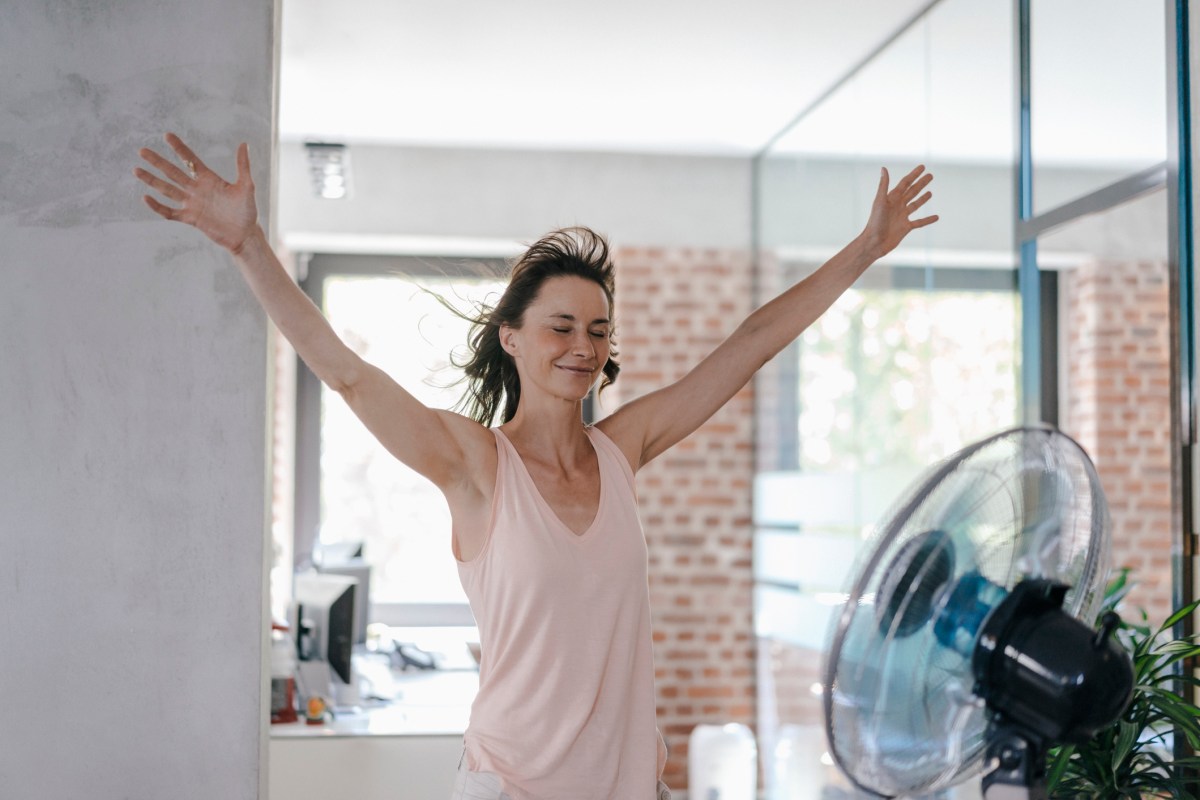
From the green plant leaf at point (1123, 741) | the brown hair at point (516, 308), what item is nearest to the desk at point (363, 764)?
the brown hair at point (516, 308)

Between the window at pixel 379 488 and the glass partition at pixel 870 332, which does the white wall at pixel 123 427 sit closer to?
the glass partition at pixel 870 332

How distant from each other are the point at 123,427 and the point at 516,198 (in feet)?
11.0

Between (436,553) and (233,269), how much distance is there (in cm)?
360

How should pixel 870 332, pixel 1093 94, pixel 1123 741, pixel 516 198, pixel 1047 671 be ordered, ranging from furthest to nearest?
pixel 516 198 < pixel 870 332 < pixel 1093 94 < pixel 1123 741 < pixel 1047 671

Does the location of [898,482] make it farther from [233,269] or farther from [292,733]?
[233,269]

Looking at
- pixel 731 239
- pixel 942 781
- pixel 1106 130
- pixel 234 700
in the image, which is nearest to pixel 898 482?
pixel 1106 130

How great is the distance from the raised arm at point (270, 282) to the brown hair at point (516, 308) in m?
0.30

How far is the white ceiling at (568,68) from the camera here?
12.5 ft

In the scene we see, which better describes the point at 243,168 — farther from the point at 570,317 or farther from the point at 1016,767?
the point at 1016,767

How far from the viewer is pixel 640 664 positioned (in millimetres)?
1728

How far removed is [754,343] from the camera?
1964mm

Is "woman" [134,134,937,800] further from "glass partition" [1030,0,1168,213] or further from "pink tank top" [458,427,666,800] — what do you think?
"glass partition" [1030,0,1168,213]

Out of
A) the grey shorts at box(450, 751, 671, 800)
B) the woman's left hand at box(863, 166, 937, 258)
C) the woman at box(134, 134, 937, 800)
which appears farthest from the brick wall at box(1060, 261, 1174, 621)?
the grey shorts at box(450, 751, 671, 800)

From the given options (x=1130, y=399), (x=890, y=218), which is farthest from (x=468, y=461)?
(x=1130, y=399)
